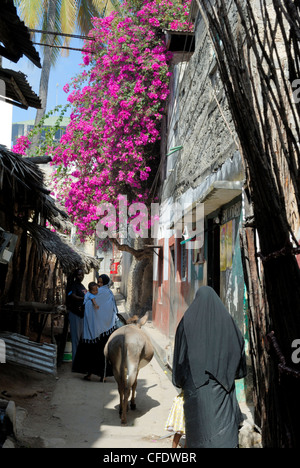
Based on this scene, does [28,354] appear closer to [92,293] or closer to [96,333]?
[96,333]

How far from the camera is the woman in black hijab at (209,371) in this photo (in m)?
4.02

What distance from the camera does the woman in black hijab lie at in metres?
4.02

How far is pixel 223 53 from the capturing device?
238 centimetres

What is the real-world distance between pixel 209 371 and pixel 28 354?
407cm

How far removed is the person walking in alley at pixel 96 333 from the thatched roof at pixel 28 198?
117cm

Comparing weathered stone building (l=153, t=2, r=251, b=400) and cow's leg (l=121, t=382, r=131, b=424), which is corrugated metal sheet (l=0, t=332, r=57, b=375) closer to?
cow's leg (l=121, t=382, r=131, b=424)

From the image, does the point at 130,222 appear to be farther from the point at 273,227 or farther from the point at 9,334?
Result: the point at 273,227

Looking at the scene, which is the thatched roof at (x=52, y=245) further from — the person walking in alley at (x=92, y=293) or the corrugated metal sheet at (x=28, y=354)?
the corrugated metal sheet at (x=28, y=354)

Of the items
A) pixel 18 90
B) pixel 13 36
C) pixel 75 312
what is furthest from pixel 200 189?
pixel 13 36

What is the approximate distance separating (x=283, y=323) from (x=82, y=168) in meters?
13.7

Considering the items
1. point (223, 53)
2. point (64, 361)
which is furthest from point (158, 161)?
point (223, 53)

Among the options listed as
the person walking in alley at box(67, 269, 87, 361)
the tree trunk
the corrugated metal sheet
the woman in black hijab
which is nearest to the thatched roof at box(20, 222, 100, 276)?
the person walking in alley at box(67, 269, 87, 361)

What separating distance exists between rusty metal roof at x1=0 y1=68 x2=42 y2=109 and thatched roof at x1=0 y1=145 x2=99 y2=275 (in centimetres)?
69

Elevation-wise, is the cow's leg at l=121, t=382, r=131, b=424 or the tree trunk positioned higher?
the tree trunk
